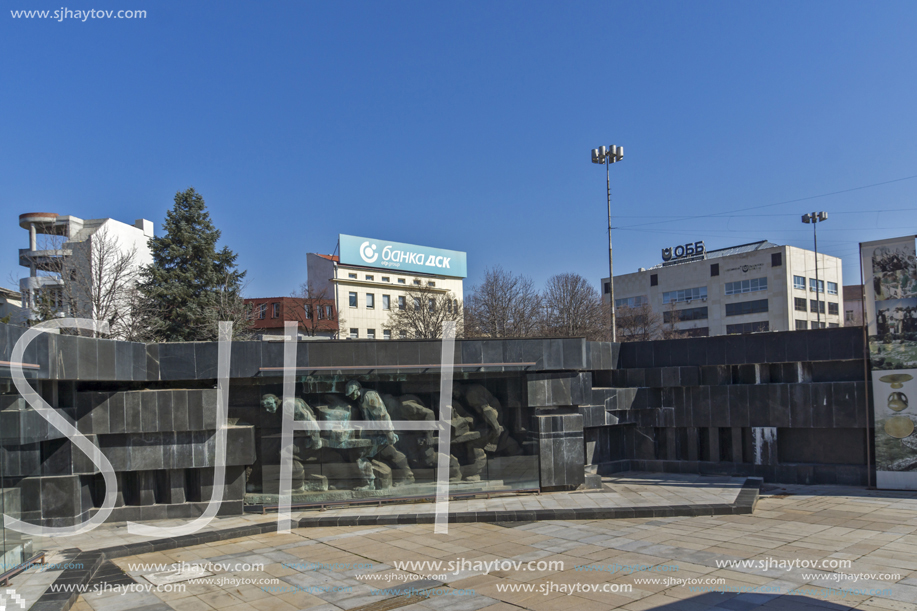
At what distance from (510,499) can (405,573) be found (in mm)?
5931

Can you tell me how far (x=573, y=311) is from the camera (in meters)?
42.6

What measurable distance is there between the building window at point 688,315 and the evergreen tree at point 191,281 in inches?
1806

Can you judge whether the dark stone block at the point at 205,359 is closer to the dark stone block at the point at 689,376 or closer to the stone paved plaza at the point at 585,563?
the stone paved plaza at the point at 585,563

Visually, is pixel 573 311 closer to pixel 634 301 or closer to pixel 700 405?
pixel 700 405

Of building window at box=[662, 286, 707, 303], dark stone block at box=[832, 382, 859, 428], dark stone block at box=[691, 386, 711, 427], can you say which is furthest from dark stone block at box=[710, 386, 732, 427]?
building window at box=[662, 286, 707, 303]

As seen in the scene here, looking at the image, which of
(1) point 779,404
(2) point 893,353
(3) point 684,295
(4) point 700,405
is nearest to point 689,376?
(4) point 700,405

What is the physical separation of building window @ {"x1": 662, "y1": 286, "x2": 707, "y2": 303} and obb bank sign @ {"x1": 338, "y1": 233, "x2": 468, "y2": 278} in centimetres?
2220

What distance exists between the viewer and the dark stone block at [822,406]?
17.6 meters

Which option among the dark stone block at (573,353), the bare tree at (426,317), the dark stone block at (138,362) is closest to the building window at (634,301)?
the bare tree at (426,317)

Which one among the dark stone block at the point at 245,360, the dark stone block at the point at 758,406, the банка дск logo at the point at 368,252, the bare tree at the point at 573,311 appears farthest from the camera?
the банка дск logo at the point at 368,252

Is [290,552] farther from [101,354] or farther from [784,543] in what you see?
[784,543]

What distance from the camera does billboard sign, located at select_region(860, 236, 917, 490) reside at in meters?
16.2

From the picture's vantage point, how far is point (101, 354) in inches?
529

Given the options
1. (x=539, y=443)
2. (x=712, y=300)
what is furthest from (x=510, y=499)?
(x=712, y=300)
